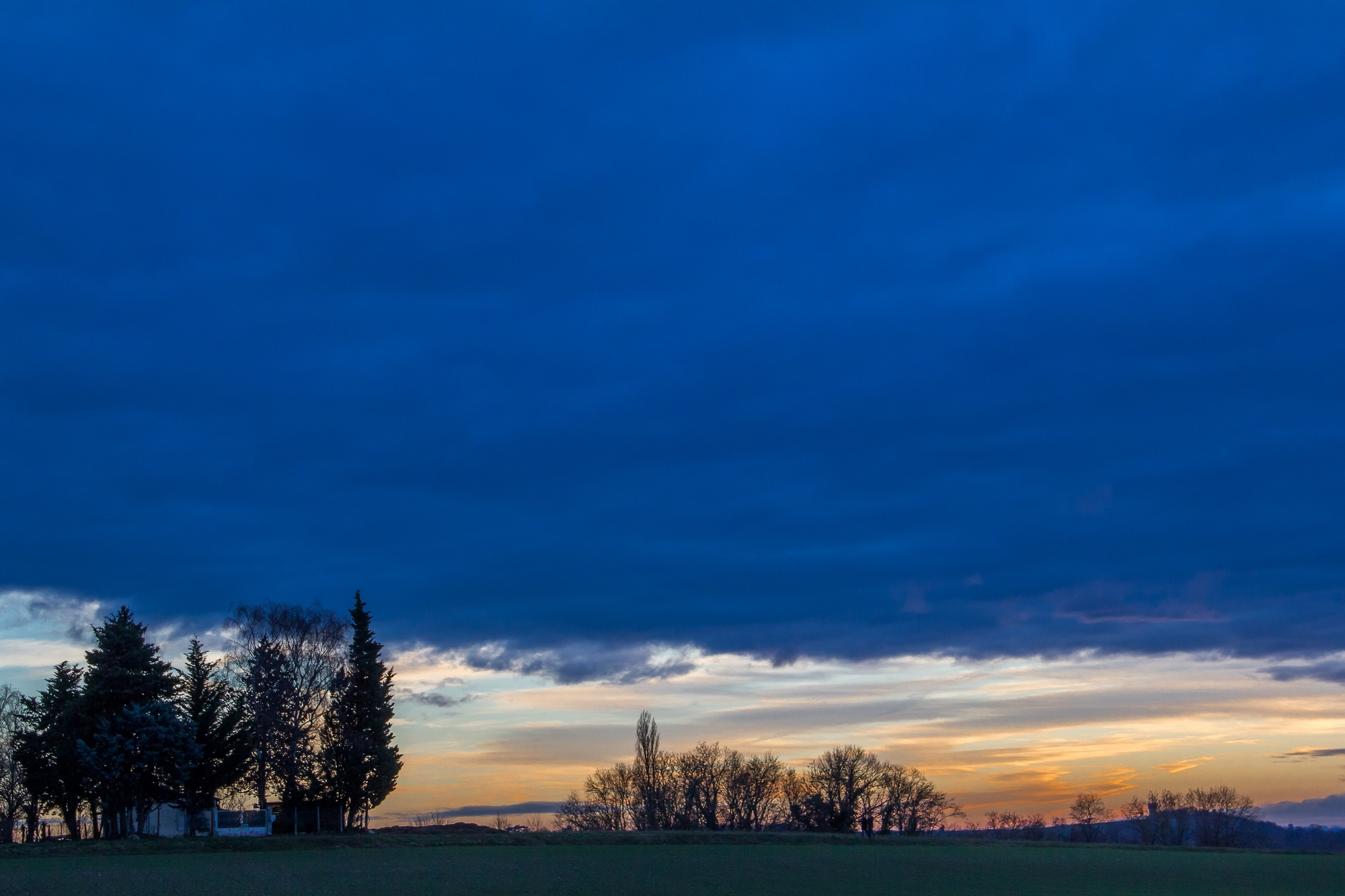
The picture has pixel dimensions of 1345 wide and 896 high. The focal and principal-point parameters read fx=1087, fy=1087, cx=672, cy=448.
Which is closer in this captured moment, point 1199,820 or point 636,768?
point 636,768

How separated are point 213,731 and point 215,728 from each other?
0.61 feet

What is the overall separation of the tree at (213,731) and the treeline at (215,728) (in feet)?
0.24

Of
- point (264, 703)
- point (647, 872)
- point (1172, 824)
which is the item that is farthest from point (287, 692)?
point (1172, 824)

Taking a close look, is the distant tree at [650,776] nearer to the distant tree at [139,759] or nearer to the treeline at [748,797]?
the treeline at [748,797]

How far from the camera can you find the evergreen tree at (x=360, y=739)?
66.5 metres

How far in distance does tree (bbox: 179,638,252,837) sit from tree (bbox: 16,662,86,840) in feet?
19.1

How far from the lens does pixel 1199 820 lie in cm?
12275

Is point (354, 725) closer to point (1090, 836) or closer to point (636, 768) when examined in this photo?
point (636, 768)

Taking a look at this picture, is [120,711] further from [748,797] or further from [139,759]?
[748,797]

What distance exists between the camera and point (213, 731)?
65.6m

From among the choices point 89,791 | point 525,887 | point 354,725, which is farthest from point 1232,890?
point 89,791

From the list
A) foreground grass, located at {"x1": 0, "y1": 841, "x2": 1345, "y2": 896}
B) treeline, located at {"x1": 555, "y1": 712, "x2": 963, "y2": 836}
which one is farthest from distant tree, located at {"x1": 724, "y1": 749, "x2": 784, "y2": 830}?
foreground grass, located at {"x1": 0, "y1": 841, "x2": 1345, "y2": 896}

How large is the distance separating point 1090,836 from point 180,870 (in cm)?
11882

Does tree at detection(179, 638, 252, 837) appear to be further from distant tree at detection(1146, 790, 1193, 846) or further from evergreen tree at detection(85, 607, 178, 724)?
distant tree at detection(1146, 790, 1193, 846)
